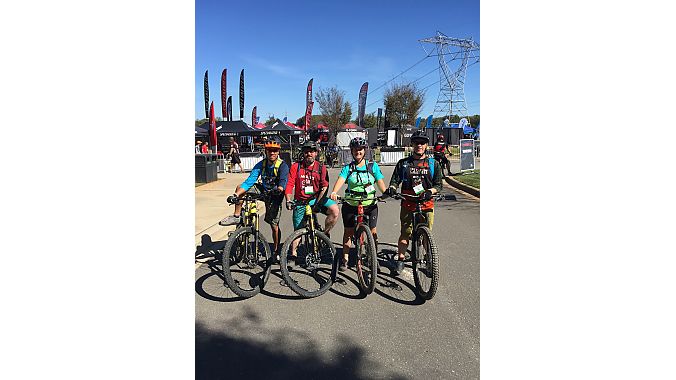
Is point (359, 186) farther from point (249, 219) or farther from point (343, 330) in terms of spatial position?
point (343, 330)

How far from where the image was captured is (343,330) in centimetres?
347

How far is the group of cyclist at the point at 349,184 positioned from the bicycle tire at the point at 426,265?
0.38m

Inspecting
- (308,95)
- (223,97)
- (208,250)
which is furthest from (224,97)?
(208,250)

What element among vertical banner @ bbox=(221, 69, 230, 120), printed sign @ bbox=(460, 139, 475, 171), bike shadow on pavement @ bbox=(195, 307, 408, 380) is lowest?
bike shadow on pavement @ bbox=(195, 307, 408, 380)

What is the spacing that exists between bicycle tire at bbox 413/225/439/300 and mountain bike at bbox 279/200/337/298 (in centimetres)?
89

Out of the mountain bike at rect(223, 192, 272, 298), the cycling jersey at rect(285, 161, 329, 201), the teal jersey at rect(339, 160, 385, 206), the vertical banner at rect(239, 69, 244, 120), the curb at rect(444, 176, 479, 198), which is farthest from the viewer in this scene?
the vertical banner at rect(239, 69, 244, 120)

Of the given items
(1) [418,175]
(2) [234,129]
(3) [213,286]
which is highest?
(2) [234,129]

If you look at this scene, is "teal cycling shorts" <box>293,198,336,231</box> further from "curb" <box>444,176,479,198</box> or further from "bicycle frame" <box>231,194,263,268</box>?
"curb" <box>444,176,479,198</box>

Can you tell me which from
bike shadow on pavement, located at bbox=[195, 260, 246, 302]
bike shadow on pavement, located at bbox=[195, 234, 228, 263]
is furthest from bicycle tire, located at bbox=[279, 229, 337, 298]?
bike shadow on pavement, located at bbox=[195, 234, 228, 263]

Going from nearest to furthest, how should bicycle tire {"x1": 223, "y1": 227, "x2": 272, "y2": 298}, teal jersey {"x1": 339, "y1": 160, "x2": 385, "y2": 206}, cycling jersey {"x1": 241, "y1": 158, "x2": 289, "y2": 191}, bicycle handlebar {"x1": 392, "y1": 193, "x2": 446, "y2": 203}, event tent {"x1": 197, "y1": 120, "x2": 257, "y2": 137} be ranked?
bicycle tire {"x1": 223, "y1": 227, "x2": 272, "y2": 298}, bicycle handlebar {"x1": 392, "y1": 193, "x2": 446, "y2": 203}, teal jersey {"x1": 339, "y1": 160, "x2": 385, "y2": 206}, cycling jersey {"x1": 241, "y1": 158, "x2": 289, "y2": 191}, event tent {"x1": 197, "y1": 120, "x2": 257, "y2": 137}

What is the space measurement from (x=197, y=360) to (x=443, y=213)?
6728 millimetres

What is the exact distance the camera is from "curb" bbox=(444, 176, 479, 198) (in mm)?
11650

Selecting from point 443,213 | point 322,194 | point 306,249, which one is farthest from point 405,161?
point 443,213

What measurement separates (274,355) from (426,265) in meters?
1.79
